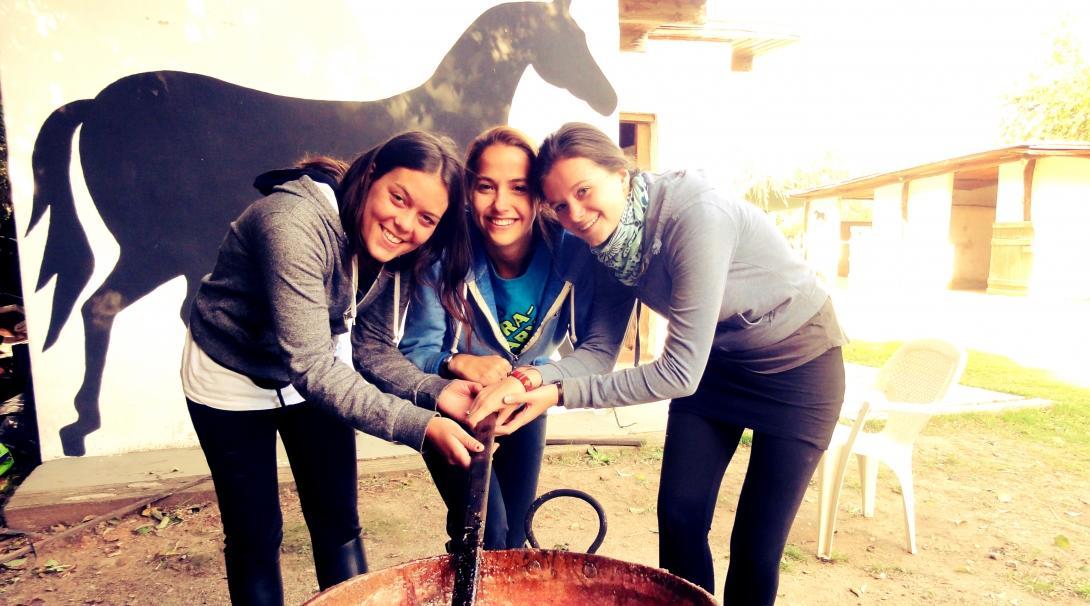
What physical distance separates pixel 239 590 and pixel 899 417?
2.78 m

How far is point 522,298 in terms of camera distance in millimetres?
1812

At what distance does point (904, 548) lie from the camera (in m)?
3.05

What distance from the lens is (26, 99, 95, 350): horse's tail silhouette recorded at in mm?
3559

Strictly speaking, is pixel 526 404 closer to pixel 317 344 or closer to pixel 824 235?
pixel 317 344

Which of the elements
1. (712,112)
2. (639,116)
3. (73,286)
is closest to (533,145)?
(73,286)

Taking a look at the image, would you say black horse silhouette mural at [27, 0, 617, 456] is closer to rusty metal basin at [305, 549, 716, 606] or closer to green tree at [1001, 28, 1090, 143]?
rusty metal basin at [305, 549, 716, 606]

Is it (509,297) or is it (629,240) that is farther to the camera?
(509,297)

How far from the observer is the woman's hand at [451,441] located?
132cm

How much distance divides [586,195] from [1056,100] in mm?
23744

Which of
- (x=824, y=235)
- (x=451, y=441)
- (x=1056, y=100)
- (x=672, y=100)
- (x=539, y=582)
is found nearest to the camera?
(x=539, y=582)

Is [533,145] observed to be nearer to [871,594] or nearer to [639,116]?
[871,594]

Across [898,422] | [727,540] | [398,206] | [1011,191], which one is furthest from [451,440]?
[1011,191]

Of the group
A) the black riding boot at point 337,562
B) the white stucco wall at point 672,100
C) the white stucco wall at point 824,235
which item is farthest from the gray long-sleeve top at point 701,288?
the white stucco wall at point 824,235

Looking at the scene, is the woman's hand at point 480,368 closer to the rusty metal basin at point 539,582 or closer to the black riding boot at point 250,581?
the rusty metal basin at point 539,582
